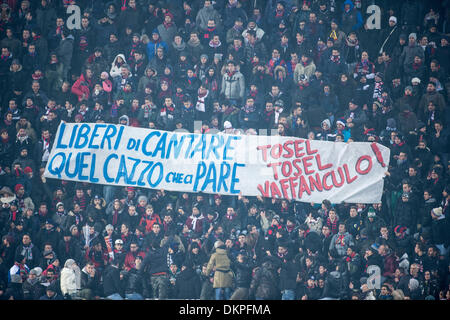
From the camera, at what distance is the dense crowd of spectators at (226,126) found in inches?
577

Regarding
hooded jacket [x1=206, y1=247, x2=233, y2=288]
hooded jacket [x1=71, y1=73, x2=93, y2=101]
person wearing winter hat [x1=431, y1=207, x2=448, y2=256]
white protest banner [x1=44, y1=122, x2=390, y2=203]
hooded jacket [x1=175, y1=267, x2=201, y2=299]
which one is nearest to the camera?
hooded jacket [x1=175, y1=267, x2=201, y2=299]

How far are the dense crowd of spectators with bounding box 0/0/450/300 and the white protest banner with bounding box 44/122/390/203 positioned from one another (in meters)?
0.21

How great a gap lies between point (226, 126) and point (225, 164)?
800 millimetres

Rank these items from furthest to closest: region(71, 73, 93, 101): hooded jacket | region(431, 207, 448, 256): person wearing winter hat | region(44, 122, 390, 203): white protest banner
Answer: region(71, 73, 93, 101): hooded jacket → region(44, 122, 390, 203): white protest banner → region(431, 207, 448, 256): person wearing winter hat

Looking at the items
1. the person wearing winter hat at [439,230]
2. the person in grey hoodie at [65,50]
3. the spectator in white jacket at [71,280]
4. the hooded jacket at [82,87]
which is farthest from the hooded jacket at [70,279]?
the person wearing winter hat at [439,230]

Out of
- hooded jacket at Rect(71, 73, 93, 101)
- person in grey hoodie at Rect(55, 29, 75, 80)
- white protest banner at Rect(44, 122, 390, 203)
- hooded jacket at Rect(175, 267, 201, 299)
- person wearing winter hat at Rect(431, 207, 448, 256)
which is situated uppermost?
person in grey hoodie at Rect(55, 29, 75, 80)

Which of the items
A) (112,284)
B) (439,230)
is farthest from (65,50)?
(439,230)

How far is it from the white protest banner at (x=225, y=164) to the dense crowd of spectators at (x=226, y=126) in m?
0.21

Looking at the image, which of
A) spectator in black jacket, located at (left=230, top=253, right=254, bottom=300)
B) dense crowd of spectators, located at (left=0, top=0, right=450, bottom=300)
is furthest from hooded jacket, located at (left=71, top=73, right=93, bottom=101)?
spectator in black jacket, located at (left=230, top=253, right=254, bottom=300)

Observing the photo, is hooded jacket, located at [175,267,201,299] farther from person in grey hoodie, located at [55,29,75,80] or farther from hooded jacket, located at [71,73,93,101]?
person in grey hoodie, located at [55,29,75,80]

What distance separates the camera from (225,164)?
15.6 metres

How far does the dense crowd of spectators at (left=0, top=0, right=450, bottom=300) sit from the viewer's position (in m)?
14.7

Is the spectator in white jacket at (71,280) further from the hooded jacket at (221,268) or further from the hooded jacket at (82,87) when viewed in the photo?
the hooded jacket at (82,87)

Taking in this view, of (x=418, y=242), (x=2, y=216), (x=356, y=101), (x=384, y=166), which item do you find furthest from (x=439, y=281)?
(x=2, y=216)
